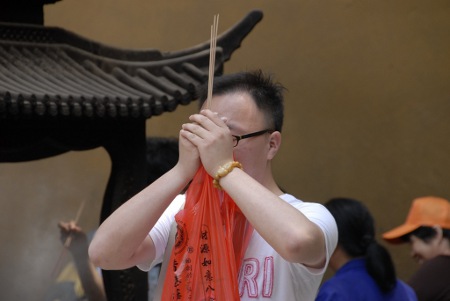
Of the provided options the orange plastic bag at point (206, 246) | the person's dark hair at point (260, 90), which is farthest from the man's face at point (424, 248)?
the orange plastic bag at point (206, 246)

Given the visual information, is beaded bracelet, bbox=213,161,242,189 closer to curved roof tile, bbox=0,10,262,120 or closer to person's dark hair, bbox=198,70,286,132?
person's dark hair, bbox=198,70,286,132

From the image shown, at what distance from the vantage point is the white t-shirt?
236 cm

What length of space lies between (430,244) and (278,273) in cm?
215

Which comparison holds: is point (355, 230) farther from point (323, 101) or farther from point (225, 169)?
point (323, 101)

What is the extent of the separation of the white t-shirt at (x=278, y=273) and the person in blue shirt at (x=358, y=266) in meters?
1.18

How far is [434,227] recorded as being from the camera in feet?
14.4

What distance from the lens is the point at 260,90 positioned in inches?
99.7

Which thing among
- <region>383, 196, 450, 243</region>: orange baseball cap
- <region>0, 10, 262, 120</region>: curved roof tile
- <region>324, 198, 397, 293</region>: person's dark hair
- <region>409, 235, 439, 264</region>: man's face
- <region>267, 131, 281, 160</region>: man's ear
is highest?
<region>267, 131, 281, 160</region>: man's ear

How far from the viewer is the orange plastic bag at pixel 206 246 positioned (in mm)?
2344

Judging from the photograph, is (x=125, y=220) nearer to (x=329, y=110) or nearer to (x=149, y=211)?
(x=149, y=211)

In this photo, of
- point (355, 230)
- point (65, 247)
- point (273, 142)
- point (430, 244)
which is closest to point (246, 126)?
point (273, 142)

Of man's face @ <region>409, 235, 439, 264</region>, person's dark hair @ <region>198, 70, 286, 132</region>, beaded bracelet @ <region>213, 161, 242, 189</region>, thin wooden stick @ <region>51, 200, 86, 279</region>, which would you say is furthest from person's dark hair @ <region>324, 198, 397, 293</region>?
thin wooden stick @ <region>51, 200, 86, 279</region>

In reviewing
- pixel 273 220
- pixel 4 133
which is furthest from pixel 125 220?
pixel 4 133

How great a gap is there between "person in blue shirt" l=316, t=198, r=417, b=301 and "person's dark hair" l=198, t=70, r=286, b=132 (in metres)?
1.20
